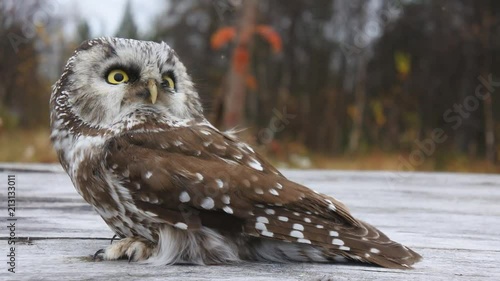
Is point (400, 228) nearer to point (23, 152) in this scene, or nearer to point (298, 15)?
point (23, 152)

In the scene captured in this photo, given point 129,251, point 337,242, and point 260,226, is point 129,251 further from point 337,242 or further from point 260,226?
point 337,242

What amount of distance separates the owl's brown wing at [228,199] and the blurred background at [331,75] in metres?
6.08

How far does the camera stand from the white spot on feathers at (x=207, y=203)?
1.76m

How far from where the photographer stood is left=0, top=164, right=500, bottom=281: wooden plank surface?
1.70m

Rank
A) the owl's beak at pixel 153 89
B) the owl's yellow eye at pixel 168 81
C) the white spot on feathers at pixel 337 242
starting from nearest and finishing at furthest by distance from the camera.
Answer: the white spot on feathers at pixel 337 242 < the owl's beak at pixel 153 89 < the owl's yellow eye at pixel 168 81

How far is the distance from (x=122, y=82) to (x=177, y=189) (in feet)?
1.56

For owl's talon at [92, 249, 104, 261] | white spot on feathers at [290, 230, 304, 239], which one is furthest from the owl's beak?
white spot on feathers at [290, 230, 304, 239]

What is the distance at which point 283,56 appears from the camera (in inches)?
834

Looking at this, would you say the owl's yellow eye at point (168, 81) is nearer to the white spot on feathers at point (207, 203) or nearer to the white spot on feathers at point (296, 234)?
the white spot on feathers at point (207, 203)

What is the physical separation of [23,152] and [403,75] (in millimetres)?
10472

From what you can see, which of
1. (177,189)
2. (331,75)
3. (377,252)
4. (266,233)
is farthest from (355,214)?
(331,75)

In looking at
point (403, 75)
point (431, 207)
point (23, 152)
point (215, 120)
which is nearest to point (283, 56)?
point (403, 75)

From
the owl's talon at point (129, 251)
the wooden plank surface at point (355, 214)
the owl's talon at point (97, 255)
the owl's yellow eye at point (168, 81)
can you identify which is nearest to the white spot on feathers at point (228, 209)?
the wooden plank surface at point (355, 214)

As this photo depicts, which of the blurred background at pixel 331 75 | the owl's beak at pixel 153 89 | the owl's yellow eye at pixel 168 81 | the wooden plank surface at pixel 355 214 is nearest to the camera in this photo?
the wooden plank surface at pixel 355 214
